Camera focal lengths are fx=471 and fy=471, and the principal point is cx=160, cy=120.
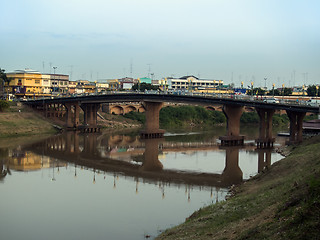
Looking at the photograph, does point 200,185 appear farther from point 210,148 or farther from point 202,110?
point 202,110

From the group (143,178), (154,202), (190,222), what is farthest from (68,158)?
(190,222)

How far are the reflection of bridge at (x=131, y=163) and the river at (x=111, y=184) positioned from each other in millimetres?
114

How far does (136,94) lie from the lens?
110 metres

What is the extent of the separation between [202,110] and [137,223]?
431 feet

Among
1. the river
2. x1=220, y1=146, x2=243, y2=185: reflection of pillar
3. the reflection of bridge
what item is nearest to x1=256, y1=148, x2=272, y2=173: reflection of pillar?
the reflection of bridge

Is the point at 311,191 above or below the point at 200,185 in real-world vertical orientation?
above

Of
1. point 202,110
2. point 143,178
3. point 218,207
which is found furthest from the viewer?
point 202,110

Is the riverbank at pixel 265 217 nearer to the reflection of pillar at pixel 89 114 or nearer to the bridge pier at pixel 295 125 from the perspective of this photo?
the bridge pier at pixel 295 125

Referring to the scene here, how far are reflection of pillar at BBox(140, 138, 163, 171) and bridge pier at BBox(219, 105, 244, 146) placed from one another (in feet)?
44.2

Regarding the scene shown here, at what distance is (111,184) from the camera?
5200 cm

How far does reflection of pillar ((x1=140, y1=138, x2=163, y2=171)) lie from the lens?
64.2m

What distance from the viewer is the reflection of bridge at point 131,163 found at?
5528 cm

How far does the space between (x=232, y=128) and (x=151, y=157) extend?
2308 centimetres

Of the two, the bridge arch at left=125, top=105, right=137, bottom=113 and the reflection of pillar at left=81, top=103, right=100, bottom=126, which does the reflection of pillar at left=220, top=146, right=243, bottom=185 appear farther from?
the bridge arch at left=125, top=105, right=137, bottom=113
